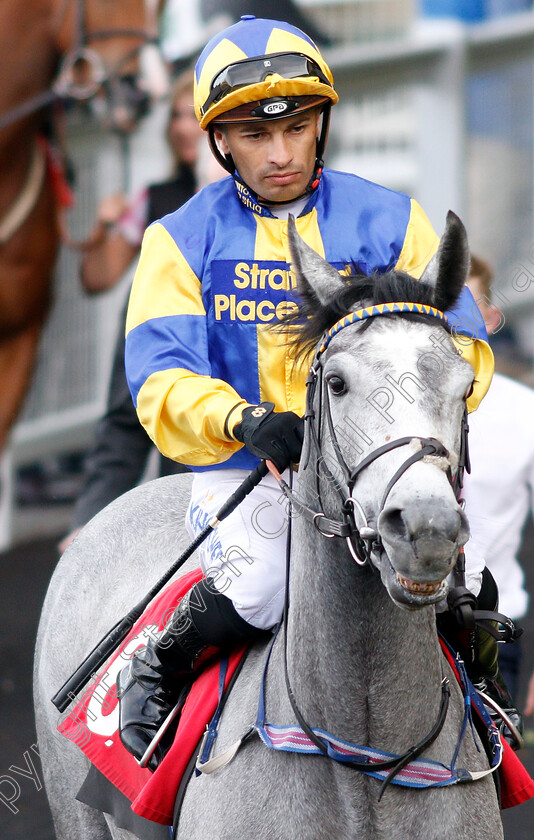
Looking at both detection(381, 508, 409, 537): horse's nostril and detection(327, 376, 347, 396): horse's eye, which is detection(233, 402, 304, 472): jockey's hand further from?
detection(381, 508, 409, 537): horse's nostril

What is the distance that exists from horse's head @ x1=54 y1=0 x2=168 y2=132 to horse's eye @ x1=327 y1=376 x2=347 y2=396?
7.10 m

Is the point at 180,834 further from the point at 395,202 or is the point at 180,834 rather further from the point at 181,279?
the point at 395,202

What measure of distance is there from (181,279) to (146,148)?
691 cm

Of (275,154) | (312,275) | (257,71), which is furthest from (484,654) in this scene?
(257,71)

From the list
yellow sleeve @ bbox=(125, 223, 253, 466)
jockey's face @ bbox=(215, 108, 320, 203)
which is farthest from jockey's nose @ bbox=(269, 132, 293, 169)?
yellow sleeve @ bbox=(125, 223, 253, 466)

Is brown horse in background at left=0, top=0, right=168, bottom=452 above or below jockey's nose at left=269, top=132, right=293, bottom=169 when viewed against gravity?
below

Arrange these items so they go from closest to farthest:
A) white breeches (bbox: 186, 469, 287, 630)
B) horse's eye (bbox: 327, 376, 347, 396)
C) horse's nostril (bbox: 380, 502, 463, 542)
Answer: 1. horse's nostril (bbox: 380, 502, 463, 542)
2. horse's eye (bbox: 327, 376, 347, 396)
3. white breeches (bbox: 186, 469, 287, 630)

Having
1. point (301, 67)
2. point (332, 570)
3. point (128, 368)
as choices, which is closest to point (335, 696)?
point (332, 570)

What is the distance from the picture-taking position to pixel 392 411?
2115 mm

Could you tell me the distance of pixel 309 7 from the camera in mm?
10742

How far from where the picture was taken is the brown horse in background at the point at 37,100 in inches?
338

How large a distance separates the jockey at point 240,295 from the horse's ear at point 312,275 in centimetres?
22

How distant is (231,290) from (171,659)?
948 millimetres

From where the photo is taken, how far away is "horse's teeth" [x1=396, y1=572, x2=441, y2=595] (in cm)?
203
